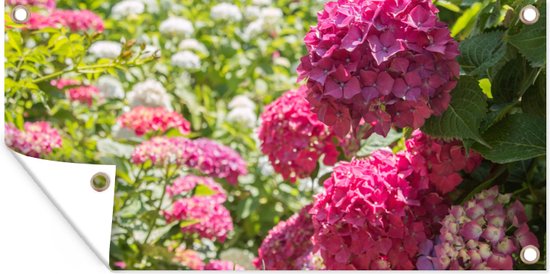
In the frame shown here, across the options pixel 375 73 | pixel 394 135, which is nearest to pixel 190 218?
pixel 394 135

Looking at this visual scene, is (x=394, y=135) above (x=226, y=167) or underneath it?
above

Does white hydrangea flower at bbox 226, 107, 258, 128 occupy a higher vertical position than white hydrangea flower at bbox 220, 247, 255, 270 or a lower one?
higher

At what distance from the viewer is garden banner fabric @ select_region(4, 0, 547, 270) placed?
79cm

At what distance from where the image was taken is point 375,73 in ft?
2.54

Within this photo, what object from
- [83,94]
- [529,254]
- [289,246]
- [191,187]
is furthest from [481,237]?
[83,94]

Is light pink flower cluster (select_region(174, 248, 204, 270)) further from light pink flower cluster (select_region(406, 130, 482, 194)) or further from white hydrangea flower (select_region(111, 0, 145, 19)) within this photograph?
white hydrangea flower (select_region(111, 0, 145, 19))

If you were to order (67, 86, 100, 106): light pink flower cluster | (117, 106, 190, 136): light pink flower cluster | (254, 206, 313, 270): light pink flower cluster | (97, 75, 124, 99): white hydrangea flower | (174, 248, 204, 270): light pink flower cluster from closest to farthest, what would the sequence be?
(254, 206, 313, 270): light pink flower cluster < (174, 248, 204, 270): light pink flower cluster < (117, 106, 190, 136): light pink flower cluster < (67, 86, 100, 106): light pink flower cluster < (97, 75, 124, 99): white hydrangea flower

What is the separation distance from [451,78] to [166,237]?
0.79 meters

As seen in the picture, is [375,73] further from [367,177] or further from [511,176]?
[511,176]

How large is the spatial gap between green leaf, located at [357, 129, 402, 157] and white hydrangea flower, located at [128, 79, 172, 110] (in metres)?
0.86

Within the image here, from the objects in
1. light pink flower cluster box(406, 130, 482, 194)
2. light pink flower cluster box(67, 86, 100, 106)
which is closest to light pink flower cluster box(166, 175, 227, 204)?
light pink flower cluster box(67, 86, 100, 106)

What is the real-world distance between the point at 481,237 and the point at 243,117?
3.54ft

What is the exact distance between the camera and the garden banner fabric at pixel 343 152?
0.79m

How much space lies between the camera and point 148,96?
1.89 meters
